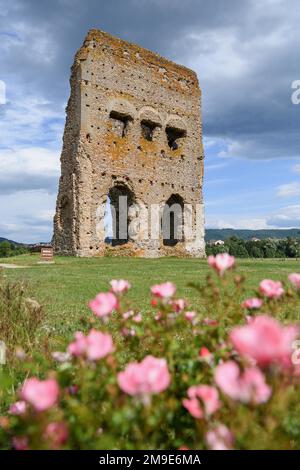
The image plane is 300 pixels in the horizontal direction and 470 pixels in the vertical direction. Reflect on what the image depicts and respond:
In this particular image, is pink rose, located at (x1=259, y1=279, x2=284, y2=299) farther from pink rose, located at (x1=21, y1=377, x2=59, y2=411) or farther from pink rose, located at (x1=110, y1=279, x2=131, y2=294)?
pink rose, located at (x1=21, y1=377, x2=59, y2=411)

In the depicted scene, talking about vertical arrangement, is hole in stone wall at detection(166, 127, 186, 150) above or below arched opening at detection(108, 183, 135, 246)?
above

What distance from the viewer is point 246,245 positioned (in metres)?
42.7

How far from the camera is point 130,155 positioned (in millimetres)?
22594

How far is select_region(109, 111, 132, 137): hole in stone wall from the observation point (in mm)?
22844

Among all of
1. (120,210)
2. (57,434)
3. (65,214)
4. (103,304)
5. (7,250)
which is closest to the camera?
(57,434)

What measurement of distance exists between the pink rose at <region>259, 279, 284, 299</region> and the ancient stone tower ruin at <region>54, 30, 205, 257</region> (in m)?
19.0

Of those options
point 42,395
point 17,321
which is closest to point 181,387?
point 42,395

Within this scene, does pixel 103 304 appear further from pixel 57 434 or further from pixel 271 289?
pixel 271 289

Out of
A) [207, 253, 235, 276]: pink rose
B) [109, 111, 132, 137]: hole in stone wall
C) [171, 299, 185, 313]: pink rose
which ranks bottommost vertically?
[171, 299, 185, 313]: pink rose

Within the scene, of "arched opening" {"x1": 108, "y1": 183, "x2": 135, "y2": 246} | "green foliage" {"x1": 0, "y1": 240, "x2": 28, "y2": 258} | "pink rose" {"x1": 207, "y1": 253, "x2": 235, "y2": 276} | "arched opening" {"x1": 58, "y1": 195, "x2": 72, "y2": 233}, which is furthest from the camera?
"green foliage" {"x1": 0, "y1": 240, "x2": 28, "y2": 258}

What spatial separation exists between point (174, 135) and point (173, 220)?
212 inches

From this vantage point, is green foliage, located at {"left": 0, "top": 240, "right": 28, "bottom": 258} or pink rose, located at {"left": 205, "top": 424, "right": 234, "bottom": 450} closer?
pink rose, located at {"left": 205, "top": 424, "right": 234, "bottom": 450}

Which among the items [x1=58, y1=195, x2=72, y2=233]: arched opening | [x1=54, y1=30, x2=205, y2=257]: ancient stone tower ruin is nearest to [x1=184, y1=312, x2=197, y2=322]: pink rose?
[x1=54, y1=30, x2=205, y2=257]: ancient stone tower ruin

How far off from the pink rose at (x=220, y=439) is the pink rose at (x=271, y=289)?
2.79 ft
